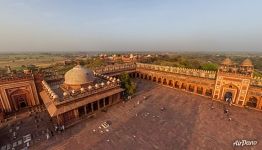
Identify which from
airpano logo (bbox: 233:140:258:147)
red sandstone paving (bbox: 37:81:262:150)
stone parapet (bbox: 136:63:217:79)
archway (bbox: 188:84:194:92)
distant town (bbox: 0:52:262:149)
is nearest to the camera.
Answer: airpano logo (bbox: 233:140:258:147)

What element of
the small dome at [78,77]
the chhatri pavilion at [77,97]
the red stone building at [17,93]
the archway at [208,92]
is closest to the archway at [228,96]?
the archway at [208,92]

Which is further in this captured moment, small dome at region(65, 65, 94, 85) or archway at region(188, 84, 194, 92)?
archway at region(188, 84, 194, 92)

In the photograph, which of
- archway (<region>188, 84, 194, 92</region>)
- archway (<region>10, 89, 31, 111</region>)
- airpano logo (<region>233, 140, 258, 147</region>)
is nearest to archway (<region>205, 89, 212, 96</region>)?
archway (<region>188, 84, 194, 92</region>)

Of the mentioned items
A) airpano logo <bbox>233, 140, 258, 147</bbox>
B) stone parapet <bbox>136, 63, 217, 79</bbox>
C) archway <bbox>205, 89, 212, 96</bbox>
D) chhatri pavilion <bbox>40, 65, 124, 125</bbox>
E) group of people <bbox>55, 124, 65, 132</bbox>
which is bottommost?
airpano logo <bbox>233, 140, 258, 147</bbox>

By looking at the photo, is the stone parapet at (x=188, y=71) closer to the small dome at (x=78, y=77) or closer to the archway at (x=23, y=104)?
the small dome at (x=78, y=77)

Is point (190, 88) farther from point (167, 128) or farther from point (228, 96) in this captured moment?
point (167, 128)

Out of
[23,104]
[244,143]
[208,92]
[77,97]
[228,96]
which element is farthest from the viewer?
[208,92]

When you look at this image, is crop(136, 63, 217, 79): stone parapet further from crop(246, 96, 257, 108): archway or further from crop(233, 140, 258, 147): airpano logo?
crop(233, 140, 258, 147): airpano logo

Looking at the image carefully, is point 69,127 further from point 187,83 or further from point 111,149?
point 187,83

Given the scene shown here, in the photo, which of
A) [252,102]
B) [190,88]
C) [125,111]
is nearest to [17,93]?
[125,111]
